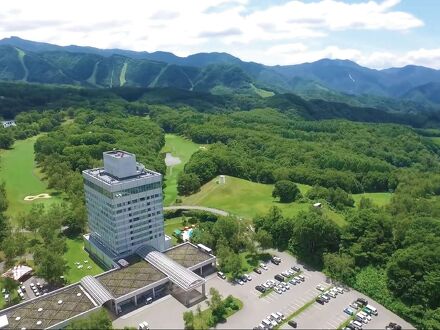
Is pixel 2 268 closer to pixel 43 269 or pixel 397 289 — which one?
pixel 43 269

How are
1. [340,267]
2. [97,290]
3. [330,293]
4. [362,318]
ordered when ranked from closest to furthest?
[362,318] < [97,290] < [330,293] < [340,267]

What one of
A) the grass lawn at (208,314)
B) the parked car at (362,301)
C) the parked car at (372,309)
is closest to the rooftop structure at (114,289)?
the grass lawn at (208,314)

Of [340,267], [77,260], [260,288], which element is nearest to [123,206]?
[77,260]

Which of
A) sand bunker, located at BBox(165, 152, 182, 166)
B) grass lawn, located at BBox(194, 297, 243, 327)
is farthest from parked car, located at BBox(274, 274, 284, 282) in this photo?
sand bunker, located at BBox(165, 152, 182, 166)

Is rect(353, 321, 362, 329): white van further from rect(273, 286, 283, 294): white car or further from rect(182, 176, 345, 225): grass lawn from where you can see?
rect(182, 176, 345, 225): grass lawn

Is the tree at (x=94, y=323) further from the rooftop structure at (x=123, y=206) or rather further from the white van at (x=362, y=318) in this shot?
the white van at (x=362, y=318)

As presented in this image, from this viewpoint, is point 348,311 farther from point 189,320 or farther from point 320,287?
point 189,320
